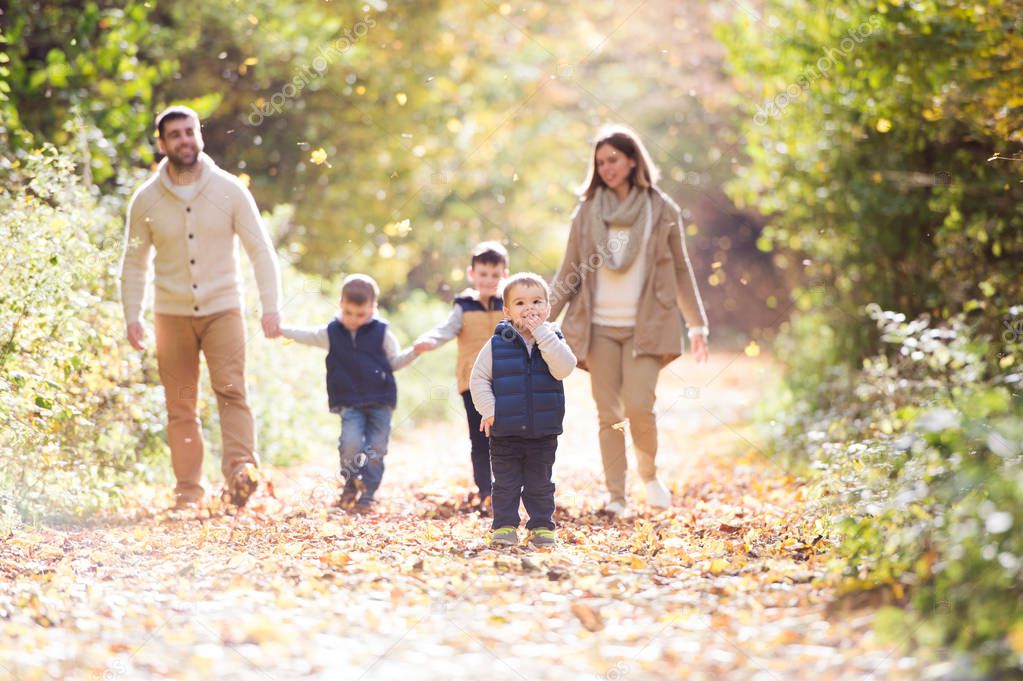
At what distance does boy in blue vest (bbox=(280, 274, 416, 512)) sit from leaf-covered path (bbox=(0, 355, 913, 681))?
297 mm

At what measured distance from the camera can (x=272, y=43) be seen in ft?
40.3

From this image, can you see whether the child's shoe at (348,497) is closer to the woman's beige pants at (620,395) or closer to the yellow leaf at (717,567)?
the woman's beige pants at (620,395)

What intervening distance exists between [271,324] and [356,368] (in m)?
0.57

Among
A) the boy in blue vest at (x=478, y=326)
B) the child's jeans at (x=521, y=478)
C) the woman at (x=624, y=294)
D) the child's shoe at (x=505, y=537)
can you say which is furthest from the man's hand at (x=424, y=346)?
the child's shoe at (x=505, y=537)

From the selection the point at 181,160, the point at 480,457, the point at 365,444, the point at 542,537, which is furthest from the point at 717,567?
the point at 181,160

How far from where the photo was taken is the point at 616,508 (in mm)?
6848

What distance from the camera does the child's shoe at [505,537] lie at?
5527mm

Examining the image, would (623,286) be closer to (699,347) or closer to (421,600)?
(699,347)

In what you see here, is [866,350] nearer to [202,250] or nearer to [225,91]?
[202,250]

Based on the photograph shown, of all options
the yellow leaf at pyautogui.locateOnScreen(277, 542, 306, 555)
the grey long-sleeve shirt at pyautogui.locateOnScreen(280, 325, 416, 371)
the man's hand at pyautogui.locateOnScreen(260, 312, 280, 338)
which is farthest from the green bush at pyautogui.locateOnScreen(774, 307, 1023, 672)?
the man's hand at pyautogui.locateOnScreen(260, 312, 280, 338)

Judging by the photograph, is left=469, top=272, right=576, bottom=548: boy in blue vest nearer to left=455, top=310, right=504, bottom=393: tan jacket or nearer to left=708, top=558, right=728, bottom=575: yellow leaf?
left=708, top=558, right=728, bottom=575: yellow leaf

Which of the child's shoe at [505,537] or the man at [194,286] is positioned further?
the man at [194,286]

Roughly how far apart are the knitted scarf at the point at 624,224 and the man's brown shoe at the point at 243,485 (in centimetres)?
244

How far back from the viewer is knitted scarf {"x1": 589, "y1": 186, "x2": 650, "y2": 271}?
271 inches
